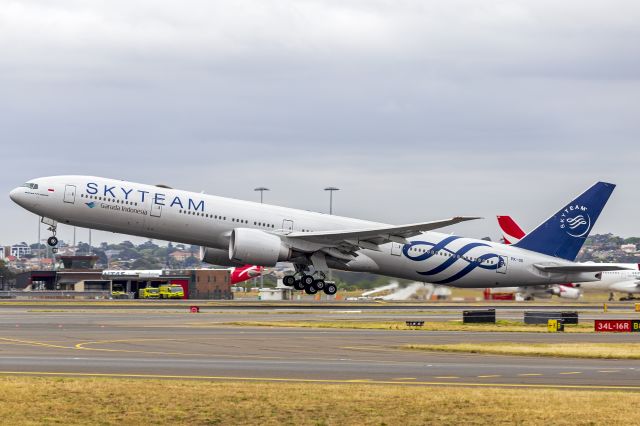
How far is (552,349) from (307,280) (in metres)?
33.2

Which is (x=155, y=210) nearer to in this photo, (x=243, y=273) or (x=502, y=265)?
(x=502, y=265)

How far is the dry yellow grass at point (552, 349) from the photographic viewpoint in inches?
1404

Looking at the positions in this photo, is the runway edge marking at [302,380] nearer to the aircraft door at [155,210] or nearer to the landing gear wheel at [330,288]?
the aircraft door at [155,210]

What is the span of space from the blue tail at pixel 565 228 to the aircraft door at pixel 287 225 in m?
17.8

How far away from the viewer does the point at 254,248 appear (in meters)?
66.5

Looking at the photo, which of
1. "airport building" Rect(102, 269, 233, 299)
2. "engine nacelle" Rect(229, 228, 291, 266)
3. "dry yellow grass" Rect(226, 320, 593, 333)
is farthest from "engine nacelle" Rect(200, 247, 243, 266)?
"airport building" Rect(102, 269, 233, 299)

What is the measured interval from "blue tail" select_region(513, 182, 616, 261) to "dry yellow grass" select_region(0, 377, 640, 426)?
171ft

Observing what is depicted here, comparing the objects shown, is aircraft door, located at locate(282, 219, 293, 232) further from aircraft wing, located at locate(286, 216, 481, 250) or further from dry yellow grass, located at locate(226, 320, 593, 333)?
dry yellow grass, located at locate(226, 320, 593, 333)

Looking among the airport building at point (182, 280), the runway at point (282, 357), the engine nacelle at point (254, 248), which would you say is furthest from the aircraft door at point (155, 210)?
the airport building at point (182, 280)

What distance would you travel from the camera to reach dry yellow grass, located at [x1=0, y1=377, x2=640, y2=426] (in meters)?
21.3

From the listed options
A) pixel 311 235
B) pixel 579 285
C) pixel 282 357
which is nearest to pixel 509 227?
pixel 579 285

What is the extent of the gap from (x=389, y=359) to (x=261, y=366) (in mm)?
4874

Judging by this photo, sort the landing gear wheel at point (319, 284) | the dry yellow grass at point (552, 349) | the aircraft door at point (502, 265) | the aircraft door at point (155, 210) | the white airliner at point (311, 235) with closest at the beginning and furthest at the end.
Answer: the dry yellow grass at point (552, 349) → the white airliner at point (311, 235) → the aircraft door at point (155, 210) → the landing gear wheel at point (319, 284) → the aircraft door at point (502, 265)

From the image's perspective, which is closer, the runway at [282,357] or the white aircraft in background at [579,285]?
the runway at [282,357]
